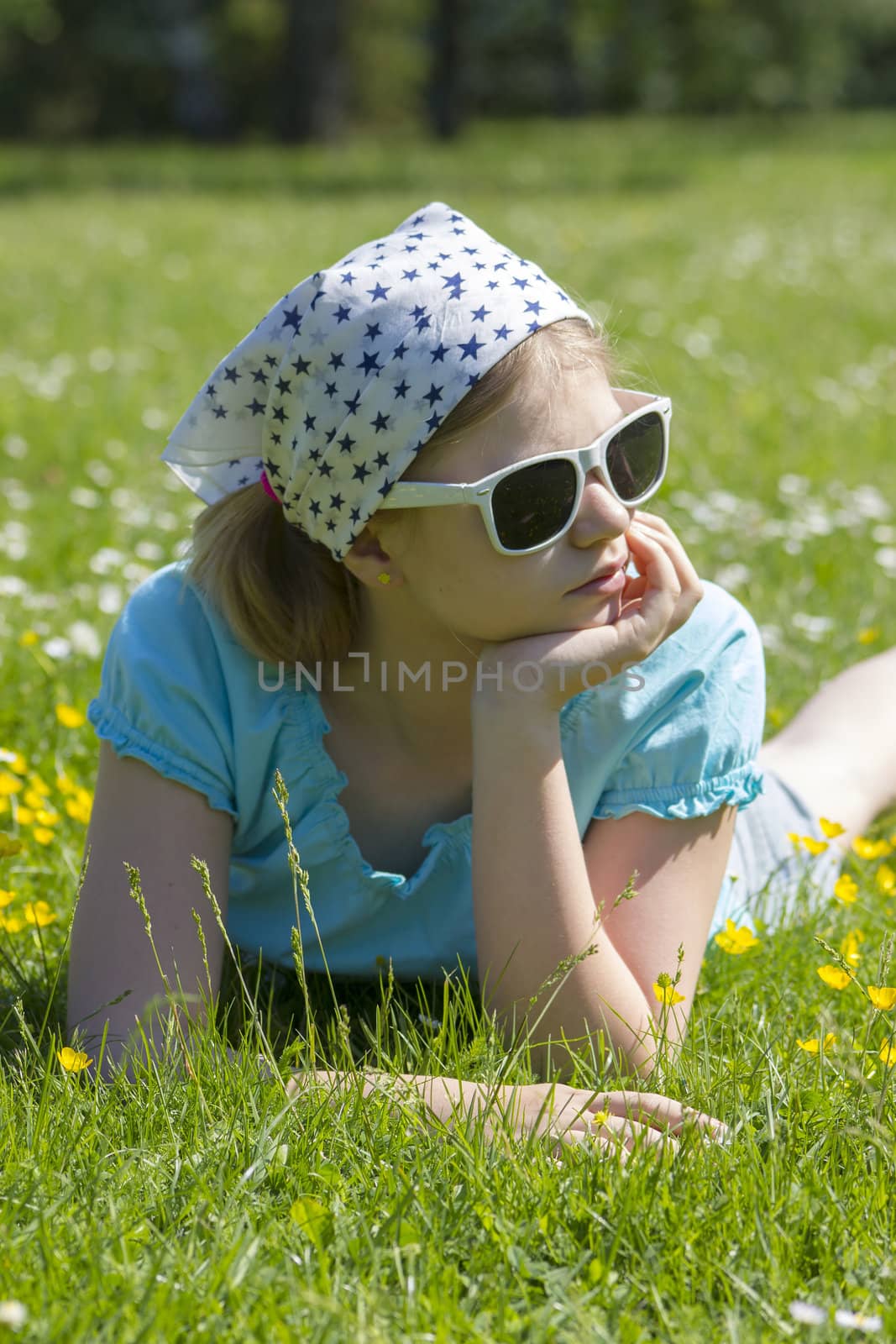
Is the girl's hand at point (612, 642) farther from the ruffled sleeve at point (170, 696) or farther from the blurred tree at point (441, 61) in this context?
the blurred tree at point (441, 61)

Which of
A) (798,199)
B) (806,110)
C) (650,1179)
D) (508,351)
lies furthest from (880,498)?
(806,110)

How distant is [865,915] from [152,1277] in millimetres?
Result: 1662

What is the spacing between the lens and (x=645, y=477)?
91.0 inches

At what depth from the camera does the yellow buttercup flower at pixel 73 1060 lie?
2.02m

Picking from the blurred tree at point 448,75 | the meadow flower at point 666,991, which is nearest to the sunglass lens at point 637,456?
the meadow flower at point 666,991

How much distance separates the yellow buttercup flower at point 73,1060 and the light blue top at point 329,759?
461mm

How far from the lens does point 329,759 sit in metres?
2.49

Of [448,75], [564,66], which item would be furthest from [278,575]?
[564,66]

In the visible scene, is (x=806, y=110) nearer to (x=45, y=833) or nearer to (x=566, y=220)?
(x=566, y=220)

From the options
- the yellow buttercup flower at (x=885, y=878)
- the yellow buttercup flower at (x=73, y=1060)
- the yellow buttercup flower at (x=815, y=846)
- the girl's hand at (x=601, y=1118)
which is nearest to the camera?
the girl's hand at (x=601, y=1118)

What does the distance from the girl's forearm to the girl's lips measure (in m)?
0.19

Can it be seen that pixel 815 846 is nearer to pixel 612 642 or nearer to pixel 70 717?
pixel 612 642

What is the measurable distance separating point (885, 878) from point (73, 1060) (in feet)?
5.37

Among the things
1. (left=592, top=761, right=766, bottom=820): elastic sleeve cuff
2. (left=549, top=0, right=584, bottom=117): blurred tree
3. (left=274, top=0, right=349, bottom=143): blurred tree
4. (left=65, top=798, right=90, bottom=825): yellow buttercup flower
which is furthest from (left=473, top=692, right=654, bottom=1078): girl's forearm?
(left=549, top=0, right=584, bottom=117): blurred tree
